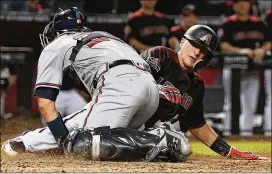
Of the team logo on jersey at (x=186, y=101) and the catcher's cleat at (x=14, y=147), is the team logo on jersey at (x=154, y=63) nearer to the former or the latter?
the team logo on jersey at (x=186, y=101)

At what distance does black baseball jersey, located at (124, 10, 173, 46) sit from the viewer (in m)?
10.1

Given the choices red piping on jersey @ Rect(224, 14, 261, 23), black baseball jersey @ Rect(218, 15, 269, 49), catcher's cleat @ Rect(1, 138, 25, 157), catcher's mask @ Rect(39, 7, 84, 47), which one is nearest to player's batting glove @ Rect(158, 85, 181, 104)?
catcher's mask @ Rect(39, 7, 84, 47)

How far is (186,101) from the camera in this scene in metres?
5.78

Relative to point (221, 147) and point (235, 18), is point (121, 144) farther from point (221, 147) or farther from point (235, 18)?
point (235, 18)

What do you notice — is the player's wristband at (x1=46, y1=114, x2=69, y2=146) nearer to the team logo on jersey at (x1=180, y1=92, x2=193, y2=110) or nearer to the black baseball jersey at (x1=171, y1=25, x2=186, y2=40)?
the team logo on jersey at (x1=180, y1=92, x2=193, y2=110)

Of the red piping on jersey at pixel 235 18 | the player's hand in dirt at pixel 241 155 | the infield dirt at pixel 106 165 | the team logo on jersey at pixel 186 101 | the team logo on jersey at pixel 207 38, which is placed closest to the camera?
the infield dirt at pixel 106 165

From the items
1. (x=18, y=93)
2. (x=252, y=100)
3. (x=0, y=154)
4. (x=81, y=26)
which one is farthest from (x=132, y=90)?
(x=252, y=100)

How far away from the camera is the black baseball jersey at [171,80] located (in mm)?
5680

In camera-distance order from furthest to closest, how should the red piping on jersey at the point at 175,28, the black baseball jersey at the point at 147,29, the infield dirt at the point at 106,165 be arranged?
1. the red piping on jersey at the point at 175,28
2. the black baseball jersey at the point at 147,29
3. the infield dirt at the point at 106,165

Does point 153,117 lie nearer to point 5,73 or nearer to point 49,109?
point 49,109

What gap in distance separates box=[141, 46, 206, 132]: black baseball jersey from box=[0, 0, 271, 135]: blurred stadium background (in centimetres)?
368

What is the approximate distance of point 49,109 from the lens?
5.15m

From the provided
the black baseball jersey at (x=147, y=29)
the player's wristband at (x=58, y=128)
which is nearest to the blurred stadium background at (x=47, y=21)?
the black baseball jersey at (x=147, y=29)

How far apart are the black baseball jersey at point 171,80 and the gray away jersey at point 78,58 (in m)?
0.22
